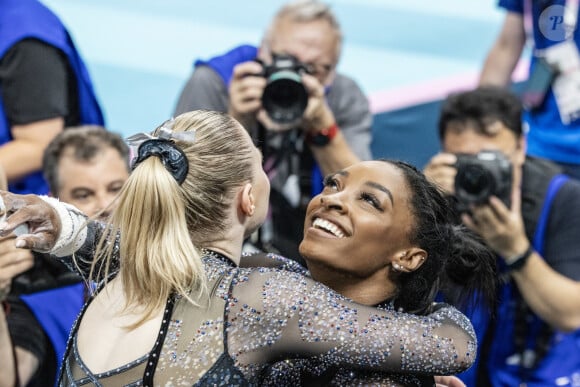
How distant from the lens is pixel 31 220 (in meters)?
1.96

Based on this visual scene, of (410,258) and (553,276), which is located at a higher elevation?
(410,258)

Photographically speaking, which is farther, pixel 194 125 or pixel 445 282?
pixel 445 282

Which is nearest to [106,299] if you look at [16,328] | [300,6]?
[16,328]

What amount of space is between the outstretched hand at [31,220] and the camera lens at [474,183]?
4.78 feet

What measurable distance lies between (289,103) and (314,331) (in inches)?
60.0

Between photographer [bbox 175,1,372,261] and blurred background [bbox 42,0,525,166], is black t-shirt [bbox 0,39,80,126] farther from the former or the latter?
blurred background [bbox 42,0,525,166]

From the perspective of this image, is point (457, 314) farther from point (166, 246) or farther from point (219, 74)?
point (219, 74)

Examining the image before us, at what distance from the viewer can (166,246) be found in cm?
196

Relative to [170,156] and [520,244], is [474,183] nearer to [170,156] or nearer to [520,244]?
[520,244]

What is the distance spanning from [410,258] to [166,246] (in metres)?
0.51

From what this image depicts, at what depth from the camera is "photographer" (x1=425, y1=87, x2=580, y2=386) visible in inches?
123

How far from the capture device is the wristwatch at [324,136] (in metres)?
3.47

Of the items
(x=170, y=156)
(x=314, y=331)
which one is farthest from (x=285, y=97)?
(x=314, y=331)

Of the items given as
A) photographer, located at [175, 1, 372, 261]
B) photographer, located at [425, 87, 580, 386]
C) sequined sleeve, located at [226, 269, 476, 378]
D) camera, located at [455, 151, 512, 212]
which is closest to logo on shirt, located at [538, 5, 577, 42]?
photographer, located at [425, 87, 580, 386]
